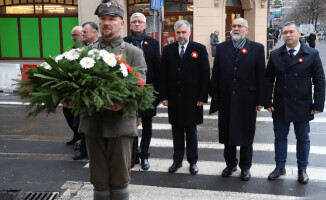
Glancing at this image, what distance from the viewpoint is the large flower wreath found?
10.3ft

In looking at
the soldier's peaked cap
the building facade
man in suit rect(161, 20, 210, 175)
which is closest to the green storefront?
the building facade

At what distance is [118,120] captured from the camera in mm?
3594

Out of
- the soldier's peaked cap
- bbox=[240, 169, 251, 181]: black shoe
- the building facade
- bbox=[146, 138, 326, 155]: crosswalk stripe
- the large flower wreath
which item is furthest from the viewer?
the building facade

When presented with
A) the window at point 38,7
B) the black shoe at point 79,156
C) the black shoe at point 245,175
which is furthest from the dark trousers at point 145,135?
the window at point 38,7

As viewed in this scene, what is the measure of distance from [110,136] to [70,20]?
1894 cm

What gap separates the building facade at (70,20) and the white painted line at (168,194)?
15783mm

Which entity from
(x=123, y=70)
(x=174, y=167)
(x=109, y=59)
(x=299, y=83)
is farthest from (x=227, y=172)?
(x=109, y=59)

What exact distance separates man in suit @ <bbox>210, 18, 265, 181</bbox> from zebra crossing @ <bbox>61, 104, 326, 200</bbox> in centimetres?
36

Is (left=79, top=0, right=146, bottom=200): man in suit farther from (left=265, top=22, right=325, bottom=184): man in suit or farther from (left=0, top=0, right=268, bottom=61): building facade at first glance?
(left=0, top=0, right=268, bottom=61): building facade

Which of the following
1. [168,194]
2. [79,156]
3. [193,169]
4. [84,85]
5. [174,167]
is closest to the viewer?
[84,85]

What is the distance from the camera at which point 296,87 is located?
16.4 feet

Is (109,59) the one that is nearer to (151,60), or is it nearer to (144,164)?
(151,60)

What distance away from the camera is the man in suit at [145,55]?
214 inches

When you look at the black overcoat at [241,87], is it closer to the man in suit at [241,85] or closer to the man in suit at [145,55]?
the man in suit at [241,85]
